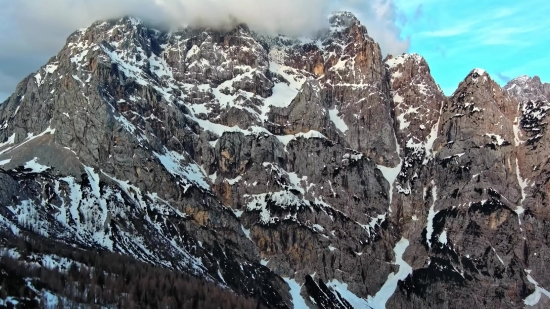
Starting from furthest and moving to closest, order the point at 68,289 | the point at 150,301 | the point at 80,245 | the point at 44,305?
the point at 80,245
the point at 150,301
the point at 68,289
the point at 44,305

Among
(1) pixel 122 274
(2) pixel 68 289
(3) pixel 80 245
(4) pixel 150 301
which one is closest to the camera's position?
(2) pixel 68 289

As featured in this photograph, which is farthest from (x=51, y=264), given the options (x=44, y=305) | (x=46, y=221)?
(x=46, y=221)

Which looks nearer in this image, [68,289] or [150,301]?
[68,289]

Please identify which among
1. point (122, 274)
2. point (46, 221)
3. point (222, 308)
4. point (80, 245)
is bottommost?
point (222, 308)

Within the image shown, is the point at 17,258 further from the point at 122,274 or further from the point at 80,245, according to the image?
the point at 80,245

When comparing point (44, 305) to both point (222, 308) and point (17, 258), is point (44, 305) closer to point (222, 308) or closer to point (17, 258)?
point (17, 258)

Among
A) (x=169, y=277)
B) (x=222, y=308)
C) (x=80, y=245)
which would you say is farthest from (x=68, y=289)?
(x=80, y=245)

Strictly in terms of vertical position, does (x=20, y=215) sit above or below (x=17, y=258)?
above

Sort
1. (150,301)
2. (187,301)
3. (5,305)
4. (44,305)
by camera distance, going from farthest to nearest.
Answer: (187,301) → (150,301) → (44,305) → (5,305)

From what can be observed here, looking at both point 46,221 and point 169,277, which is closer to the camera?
point 169,277

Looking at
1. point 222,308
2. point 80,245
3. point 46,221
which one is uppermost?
point 46,221
